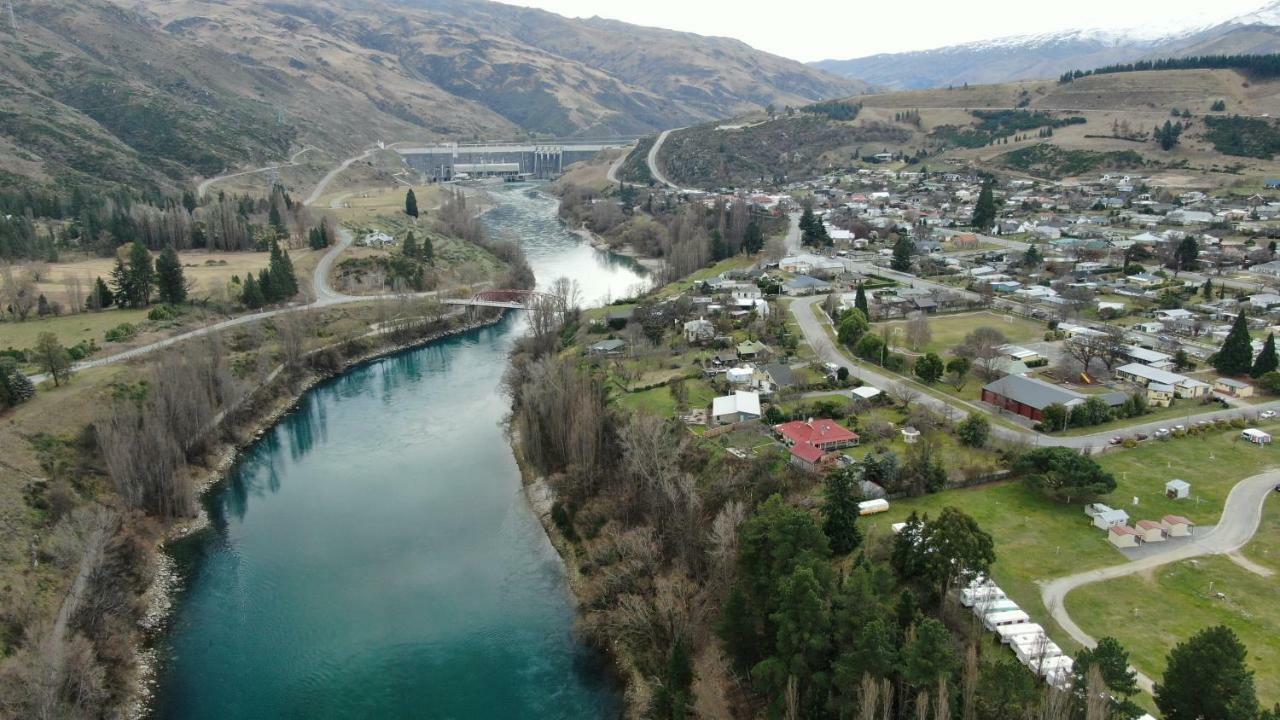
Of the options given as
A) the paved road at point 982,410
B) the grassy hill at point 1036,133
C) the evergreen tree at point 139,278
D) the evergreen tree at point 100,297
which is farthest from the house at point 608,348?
the grassy hill at point 1036,133

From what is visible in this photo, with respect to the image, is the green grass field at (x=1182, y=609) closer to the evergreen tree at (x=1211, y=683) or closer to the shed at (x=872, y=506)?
the evergreen tree at (x=1211, y=683)

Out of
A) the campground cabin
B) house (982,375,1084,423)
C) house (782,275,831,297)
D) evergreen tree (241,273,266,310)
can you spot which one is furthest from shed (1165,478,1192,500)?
evergreen tree (241,273,266,310)

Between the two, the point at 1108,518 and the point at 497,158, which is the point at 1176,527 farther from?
the point at 497,158

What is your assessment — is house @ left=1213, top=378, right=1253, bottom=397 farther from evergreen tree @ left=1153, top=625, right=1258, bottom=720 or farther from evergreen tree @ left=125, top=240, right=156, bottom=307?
evergreen tree @ left=125, top=240, right=156, bottom=307

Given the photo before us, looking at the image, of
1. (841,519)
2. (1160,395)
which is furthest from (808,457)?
(1160,395)

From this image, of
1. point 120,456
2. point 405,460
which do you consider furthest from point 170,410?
point 405,460

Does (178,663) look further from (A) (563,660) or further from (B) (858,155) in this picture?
(B) (858,155)
